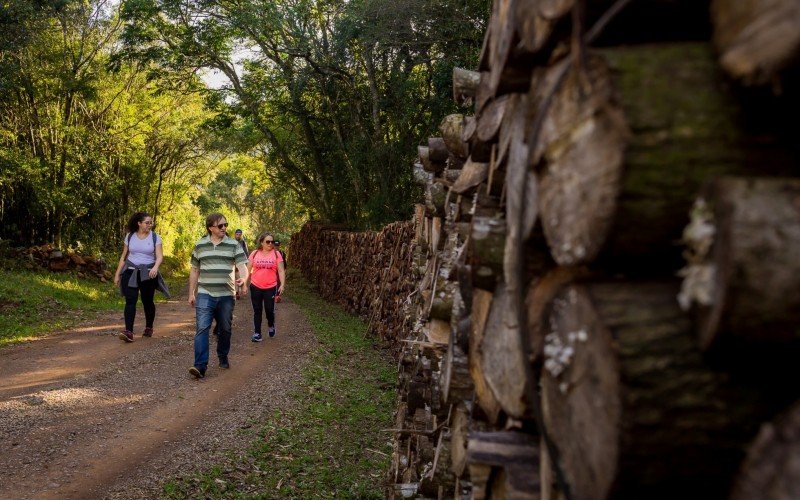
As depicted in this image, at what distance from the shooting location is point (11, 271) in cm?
1474

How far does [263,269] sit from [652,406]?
9636mm

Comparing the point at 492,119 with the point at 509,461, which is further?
the point at 492,119

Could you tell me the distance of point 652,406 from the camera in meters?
1.03

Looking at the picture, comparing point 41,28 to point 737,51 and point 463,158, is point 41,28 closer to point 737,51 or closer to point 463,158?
point 463,158

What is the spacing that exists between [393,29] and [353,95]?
4773 millimetres

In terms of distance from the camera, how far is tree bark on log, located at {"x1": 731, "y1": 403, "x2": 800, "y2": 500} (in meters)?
0.88

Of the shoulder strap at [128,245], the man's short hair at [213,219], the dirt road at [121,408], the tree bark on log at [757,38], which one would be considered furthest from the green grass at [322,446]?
the tree bark on log at [757,38]

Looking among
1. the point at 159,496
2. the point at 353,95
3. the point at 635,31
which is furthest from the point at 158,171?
the point at 635,31

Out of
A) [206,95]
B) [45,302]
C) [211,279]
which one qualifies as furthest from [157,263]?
[206,95]

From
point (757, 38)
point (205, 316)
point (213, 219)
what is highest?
point (757, 38)

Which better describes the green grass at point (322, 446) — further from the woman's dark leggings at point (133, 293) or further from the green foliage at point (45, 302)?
the green foliage at point (45, 302)

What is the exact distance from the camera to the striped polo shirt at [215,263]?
7.26m

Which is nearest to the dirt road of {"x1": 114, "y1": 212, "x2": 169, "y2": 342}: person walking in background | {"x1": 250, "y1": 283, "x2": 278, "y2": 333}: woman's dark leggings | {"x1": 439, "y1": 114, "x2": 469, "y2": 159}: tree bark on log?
{"x1": 250, "y1": 283, "x2": 278, "y2": 333}: woman's dark leggings

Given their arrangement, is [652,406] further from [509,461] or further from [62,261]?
[62,261]
